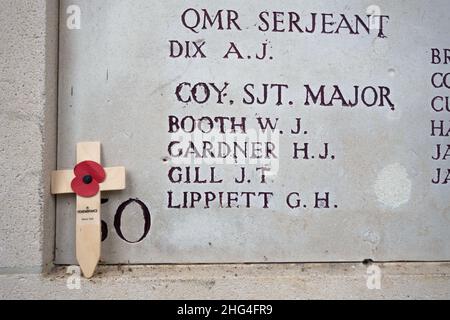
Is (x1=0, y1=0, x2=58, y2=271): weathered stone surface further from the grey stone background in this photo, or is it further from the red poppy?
the red poppy

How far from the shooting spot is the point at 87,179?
68.6 inches

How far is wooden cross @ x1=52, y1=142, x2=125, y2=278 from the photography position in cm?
174

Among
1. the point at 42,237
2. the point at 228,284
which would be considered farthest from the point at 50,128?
the point at 228,284

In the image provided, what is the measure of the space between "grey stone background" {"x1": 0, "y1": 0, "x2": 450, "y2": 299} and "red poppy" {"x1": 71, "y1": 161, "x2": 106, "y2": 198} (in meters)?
0.13

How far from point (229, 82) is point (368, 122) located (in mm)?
687

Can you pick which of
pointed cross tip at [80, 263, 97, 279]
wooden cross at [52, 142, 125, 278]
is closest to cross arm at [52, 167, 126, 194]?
wooden cross at [52, 142, 125, 278]

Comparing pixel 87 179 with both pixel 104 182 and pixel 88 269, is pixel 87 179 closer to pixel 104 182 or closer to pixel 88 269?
pixel 104 182

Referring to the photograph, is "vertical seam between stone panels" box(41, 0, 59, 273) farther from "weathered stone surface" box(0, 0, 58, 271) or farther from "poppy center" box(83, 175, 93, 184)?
"poppy center" box(83, 175, 93, 184)

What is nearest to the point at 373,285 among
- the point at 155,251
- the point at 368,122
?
the point at 368,122

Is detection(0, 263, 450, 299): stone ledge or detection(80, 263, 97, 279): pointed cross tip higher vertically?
detection(80, 263, 97, 279): pointed cross tip

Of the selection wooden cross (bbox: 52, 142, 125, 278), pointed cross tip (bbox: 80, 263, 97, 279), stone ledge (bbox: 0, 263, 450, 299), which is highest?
wooden cross (bbox: 52, 142, 125, 278)

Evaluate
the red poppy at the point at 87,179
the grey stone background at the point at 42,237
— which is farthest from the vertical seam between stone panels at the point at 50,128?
the red poppy at the point at 87,179

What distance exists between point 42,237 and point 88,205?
0.23 metres

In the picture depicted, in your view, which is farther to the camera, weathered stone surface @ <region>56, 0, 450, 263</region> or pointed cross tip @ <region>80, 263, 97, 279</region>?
weathered stone surface @ <region>56, 0, 450, 263</region>
